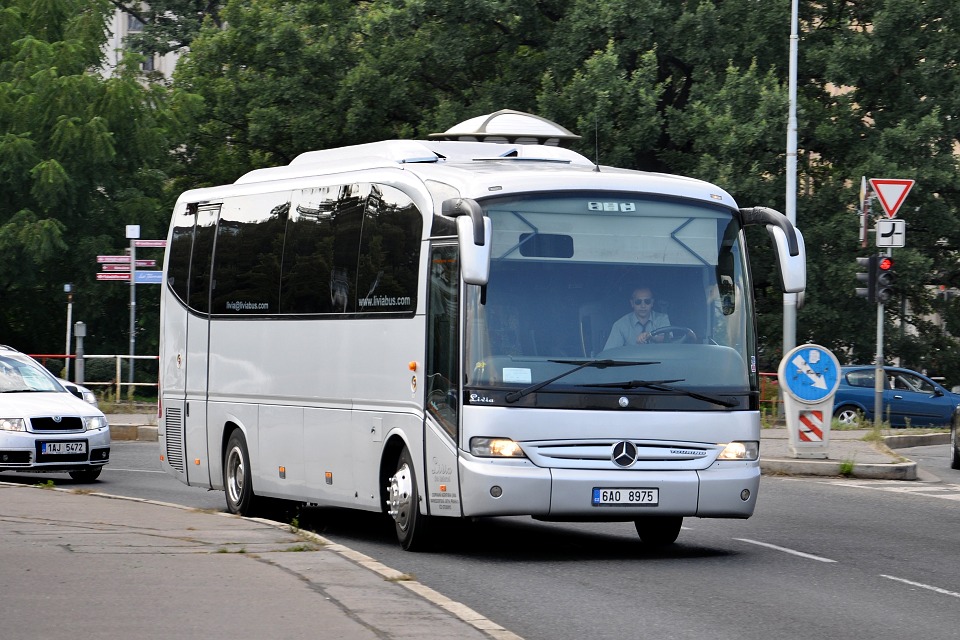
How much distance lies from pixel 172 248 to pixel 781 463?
27.6 ft

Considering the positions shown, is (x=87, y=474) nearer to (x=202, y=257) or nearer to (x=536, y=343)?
(x=202, y=257)

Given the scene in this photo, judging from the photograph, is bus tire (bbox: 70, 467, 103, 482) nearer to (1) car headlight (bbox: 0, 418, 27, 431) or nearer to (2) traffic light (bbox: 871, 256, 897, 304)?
(1) car headlight (bbox: 0, 418, 27, 431)

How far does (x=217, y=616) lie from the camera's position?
870cm

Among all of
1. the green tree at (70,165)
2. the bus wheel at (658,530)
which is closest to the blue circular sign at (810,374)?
the bus wheel at (658,530)

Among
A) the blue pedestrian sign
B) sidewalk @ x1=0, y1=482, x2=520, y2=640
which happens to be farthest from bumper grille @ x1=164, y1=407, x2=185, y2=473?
the blue pedestrian sign

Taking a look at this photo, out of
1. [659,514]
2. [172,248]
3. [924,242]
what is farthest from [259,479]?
[924,242]

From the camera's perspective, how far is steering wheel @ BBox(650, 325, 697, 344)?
12.7m

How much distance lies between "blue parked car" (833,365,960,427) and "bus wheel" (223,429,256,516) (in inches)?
836

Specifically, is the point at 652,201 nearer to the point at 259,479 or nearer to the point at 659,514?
the point at 659,514

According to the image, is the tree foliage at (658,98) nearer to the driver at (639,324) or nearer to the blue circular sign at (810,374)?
the blue circular sign at (810,374)

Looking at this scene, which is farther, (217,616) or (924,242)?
(924,242)

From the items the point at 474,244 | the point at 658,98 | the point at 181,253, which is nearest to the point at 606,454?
the point at 474,244

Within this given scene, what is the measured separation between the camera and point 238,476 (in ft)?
54.3

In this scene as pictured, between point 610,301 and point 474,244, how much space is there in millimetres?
1292
